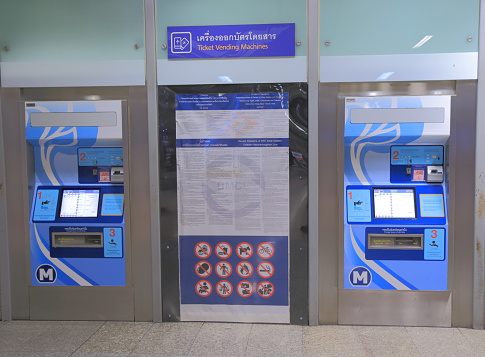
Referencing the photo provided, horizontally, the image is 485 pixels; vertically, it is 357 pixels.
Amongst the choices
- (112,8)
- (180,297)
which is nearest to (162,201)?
(180,297)

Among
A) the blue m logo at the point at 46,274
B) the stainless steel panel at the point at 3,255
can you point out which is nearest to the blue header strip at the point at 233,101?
the stainless steel panel at the point at 3,255

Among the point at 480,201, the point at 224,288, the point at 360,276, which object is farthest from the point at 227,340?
the point at 480,201

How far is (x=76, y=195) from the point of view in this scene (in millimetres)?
4348

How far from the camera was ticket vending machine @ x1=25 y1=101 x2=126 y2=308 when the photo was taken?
426 cm

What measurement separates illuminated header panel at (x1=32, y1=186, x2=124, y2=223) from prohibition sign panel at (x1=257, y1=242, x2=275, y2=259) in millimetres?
1304

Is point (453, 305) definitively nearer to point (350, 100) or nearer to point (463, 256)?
point (463, 256)

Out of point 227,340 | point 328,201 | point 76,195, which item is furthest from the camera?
point 76,195

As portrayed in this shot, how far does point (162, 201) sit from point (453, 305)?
2.74m

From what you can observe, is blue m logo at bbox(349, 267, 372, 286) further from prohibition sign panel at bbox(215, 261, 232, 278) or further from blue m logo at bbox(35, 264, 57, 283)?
blue m logo at bbox(35, 264, 57, 283)

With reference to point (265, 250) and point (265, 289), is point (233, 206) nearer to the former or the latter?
point (265, 250)

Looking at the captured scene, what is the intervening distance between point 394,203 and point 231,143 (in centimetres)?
153

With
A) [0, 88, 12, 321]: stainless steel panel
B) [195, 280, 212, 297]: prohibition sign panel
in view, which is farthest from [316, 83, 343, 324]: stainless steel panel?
[0, 88, 12, 321]: stainless steel panel

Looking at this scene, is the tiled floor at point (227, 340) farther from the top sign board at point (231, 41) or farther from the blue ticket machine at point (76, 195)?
the top sign board at point (231, 41)

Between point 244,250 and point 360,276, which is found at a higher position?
point 244,250
